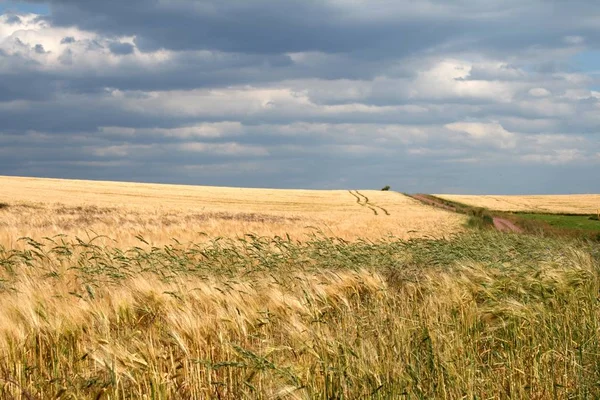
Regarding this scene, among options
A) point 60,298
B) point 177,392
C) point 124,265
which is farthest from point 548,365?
point 124,265

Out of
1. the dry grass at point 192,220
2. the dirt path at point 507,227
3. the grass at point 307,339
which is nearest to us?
the grass at point 307,339

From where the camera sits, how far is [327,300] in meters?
6.57

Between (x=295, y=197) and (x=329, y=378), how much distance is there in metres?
58.0

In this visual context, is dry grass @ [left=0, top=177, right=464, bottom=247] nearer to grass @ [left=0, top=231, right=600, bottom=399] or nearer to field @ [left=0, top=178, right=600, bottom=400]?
field @ [left=0, top=178, right=600, bottom=400]

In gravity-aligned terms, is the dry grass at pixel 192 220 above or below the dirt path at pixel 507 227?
above

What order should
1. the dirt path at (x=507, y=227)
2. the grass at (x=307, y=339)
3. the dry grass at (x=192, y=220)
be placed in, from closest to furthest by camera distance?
1. the grass at (x=307, y=339)
2. the dry grass at (x=192, y=220)
3. the dirt path at (x=507, y=227)

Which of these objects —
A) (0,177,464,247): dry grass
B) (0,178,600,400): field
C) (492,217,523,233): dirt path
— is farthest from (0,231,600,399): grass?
(492,217,523,233): dirt path

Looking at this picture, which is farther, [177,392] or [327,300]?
[327,300]

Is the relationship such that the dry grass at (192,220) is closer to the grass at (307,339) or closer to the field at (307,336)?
the field at (307,336)

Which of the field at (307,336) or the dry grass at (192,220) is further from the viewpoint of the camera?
the dry grass at (192,220)

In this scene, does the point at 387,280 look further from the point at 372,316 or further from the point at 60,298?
the point at 60,298

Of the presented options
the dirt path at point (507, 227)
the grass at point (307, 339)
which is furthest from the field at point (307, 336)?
the dirt path at point (507, 227)

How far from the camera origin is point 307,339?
4.57 meters

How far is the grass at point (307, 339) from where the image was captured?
13.6 feet
